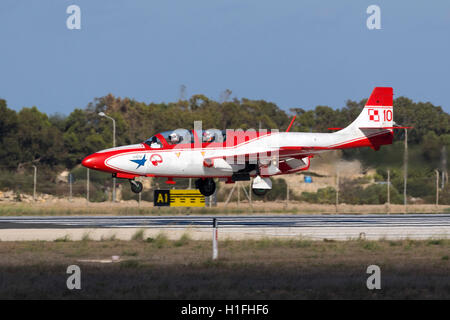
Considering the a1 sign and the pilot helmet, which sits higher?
the pilot helmet

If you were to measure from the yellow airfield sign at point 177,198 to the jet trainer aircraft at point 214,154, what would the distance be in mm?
8868

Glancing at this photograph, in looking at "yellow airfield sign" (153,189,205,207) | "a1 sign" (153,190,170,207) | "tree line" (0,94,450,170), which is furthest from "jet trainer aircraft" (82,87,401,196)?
"tree line" (0,94,450,170)

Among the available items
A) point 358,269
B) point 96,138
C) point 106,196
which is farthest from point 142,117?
point 358,269

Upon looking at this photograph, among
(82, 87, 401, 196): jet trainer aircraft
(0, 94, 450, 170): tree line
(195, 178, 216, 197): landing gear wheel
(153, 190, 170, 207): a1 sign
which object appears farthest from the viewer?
(0, 94, 450, 170): tree line

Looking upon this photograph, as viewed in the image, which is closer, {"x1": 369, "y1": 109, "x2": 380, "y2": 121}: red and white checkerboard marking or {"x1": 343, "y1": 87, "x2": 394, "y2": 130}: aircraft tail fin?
{"x1": 343, "y1": 87, "x2": 394, "y2": 130}: aircraft tail fin

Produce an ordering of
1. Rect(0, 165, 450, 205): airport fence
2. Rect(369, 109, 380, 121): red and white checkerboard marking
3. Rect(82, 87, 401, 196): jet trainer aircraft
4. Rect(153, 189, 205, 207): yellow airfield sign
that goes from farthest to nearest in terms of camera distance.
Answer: Rect(0, 165, 450, 205): airport fence
Rect(153, 189, 205, 207): yellow airfield sign
Rect(369, 109, 380, 121): red and white checkerboard marking
Rect(82, 87, 401, 196): jet trainer aircraft

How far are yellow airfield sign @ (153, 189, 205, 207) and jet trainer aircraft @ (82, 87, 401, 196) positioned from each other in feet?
29.1

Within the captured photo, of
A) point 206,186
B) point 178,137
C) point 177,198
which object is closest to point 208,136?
point 178,137

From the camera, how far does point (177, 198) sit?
147 ft

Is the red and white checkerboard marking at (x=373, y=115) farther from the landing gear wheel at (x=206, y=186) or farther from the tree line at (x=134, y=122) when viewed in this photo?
the tree line at (x=134, y=122)

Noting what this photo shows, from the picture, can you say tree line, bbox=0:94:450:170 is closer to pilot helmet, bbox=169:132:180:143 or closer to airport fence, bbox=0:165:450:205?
airport fence, bbox=0:165:450:205

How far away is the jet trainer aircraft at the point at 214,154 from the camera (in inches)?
1342

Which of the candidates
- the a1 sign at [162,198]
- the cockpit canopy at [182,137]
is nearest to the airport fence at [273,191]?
the a1 sign at [162,198]

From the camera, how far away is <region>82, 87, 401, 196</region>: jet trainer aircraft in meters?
34.1
